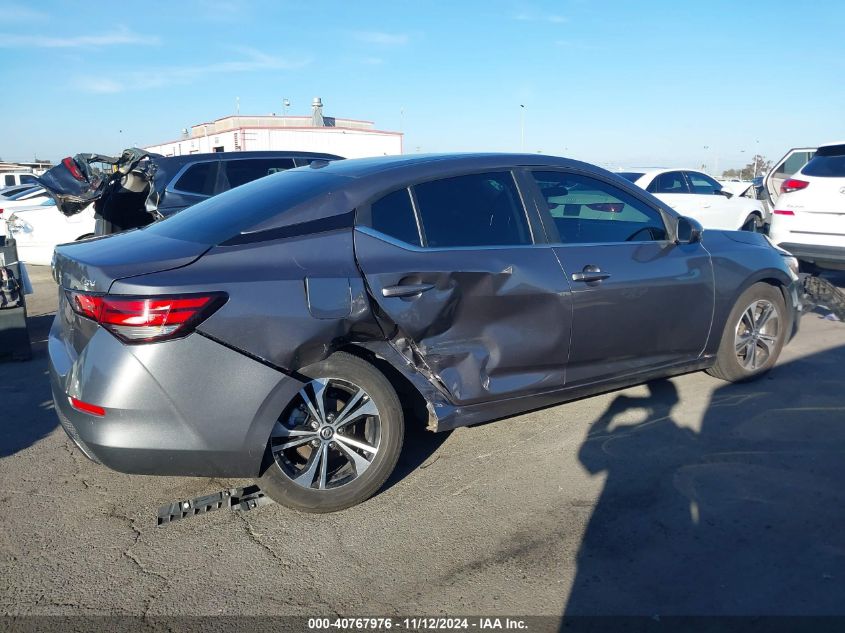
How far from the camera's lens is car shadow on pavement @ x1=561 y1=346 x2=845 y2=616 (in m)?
2.91

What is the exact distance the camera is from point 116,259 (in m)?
3.29

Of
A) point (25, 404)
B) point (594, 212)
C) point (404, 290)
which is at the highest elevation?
point (594, 212)

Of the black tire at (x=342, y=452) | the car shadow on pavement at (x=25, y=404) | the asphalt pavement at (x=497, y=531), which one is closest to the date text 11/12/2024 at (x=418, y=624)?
the asphalt pavement at (x=497, y=531)

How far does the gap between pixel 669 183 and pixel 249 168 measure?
7458 millimetres

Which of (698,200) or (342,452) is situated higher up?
(698,200)

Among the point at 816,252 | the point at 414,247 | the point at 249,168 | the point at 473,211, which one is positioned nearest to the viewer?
the point at 414,247

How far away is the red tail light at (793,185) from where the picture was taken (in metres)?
8.78

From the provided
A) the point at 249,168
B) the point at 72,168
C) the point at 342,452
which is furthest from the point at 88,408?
the point at 249,168

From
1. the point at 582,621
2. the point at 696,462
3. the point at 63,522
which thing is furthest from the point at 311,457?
the point at 696,462

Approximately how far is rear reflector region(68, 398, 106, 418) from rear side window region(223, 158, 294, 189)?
557 cm

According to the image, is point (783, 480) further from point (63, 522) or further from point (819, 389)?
point (63, 522)

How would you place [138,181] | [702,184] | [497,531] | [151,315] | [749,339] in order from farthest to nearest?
[702,184], [138,181], [749,339], [497,531], [151,315]

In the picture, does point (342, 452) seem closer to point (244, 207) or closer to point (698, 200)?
point (244, 207)

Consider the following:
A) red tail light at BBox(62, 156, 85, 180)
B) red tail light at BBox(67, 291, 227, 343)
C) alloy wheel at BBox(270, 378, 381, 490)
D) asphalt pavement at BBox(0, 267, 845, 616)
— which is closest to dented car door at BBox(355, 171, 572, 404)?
alloy wheel at BBox(270, 378, 381, 490)
